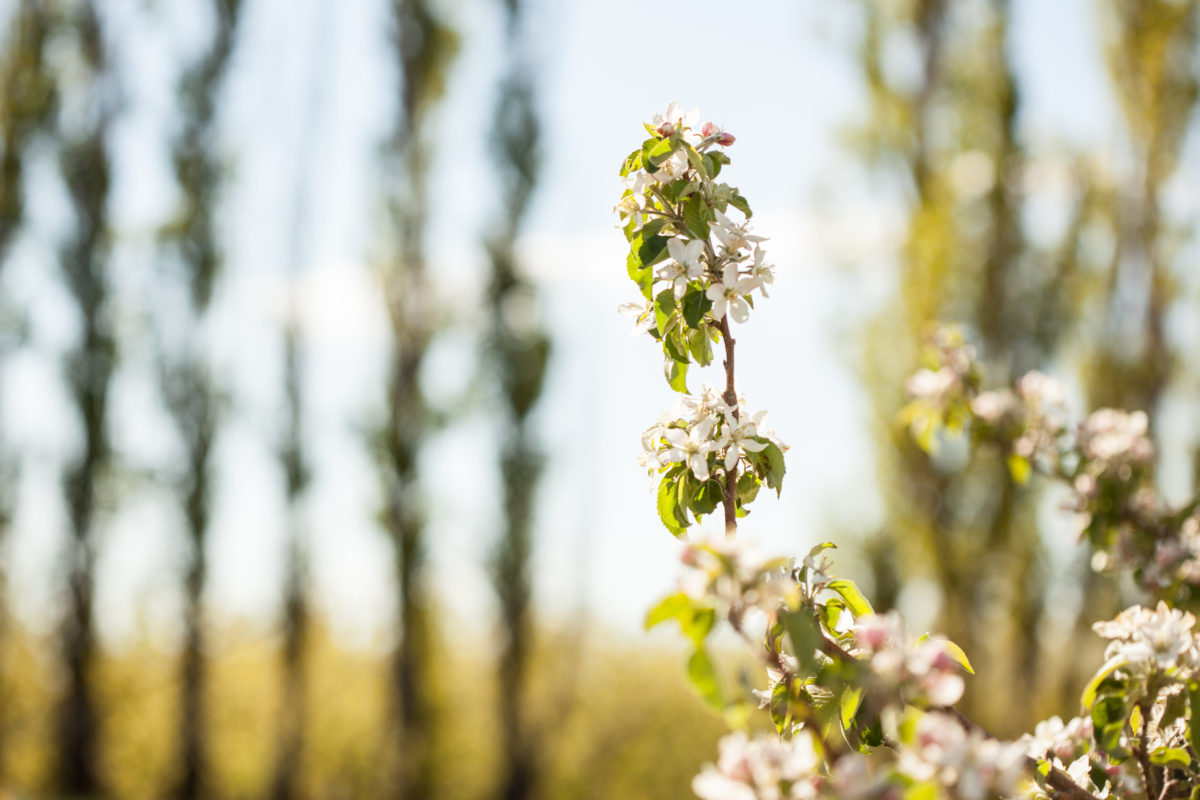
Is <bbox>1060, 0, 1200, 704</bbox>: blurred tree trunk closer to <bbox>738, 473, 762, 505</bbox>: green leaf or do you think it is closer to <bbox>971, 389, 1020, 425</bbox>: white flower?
<bbox>971, 389, 1020, 425</bbox>: white flower

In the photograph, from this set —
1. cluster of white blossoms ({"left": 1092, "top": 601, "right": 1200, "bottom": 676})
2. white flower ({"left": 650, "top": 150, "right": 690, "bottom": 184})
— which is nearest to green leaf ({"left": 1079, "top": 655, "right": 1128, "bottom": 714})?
cluster of white blossoms ({"left": 1092, "top": 601, "right": 1200, "bottom": 676})

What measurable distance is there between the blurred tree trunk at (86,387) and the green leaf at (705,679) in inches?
378

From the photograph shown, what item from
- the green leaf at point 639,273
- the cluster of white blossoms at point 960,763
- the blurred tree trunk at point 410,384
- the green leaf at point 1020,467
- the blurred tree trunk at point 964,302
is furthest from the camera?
the blurred tree trunk at point 410,384

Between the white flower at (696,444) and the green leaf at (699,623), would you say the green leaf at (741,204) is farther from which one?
the green leaf at (699,623)

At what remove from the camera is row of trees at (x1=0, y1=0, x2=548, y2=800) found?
8531 millimetres

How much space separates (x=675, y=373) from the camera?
52.6 inches

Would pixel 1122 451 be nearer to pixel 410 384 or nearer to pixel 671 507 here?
pixel 671 507

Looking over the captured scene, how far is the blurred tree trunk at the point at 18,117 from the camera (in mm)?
9406

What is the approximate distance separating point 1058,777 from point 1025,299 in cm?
845

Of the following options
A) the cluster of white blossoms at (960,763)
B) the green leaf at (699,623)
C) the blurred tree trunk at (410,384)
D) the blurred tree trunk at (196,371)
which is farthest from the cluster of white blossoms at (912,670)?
the blurred tree trunk at (196,371)

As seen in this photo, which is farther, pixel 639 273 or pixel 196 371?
pixel 196 371

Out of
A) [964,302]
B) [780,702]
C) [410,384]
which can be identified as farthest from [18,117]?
[780,702]

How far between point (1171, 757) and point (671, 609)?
842 mm

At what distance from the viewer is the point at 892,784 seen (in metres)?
0.83
